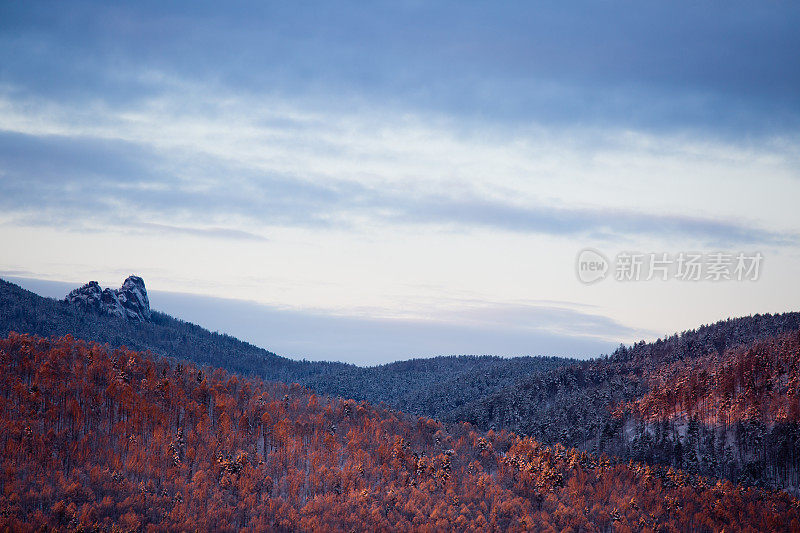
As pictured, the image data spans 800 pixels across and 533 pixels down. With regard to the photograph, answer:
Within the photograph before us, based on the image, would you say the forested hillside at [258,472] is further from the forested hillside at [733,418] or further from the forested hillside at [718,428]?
the forested hillside at [718,428]

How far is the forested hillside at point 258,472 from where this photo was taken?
69562 millimetres

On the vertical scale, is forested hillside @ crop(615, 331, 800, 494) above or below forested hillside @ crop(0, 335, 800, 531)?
above

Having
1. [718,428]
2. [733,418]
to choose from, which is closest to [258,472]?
[718,428]

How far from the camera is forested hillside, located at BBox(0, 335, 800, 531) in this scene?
69562 millimetres

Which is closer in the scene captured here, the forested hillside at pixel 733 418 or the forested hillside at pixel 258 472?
the forested hillside at pixel 258 472

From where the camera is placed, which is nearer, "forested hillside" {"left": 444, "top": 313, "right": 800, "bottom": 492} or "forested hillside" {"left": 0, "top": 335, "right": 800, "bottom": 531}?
"forested hillside" {"left": 0, "top": 335, "right": 800, "bottom": 531}

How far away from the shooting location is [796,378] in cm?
14288

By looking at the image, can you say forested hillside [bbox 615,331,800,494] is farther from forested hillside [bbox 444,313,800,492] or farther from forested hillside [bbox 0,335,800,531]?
forested hillside [bbox 0,335,800,531]

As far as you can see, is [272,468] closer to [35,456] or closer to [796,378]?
[35,456]

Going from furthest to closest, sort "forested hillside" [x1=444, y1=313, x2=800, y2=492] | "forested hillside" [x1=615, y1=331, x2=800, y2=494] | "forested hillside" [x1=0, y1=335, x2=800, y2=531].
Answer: "forested hillside" [x1=444, y1=313, x2=800, y2=492] → "forested hillside" [x1=615, y1=331, x2=800, y2=494] → "forested hillside" [x1=0, y1=335, x2=800, y2=531]

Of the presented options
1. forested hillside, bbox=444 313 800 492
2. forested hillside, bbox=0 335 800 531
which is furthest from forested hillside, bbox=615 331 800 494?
forested hillside, bbox=0 335 800 531

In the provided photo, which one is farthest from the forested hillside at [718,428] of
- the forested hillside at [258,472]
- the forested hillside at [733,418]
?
the forested hillside at [258,472]

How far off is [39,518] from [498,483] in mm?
69097

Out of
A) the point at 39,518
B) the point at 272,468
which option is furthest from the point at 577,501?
the point at 39,518
